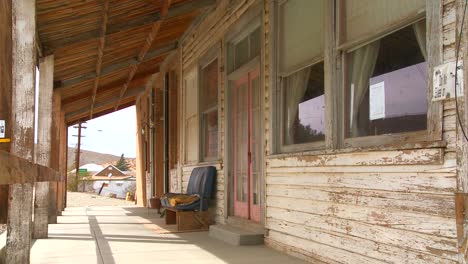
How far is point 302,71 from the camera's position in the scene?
4.79 meters

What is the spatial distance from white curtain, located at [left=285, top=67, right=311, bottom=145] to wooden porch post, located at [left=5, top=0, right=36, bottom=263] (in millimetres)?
2328

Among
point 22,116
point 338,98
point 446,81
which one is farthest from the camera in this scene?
point 22,116

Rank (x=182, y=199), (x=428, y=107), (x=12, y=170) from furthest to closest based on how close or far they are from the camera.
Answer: (x=182, y=199) < (x=428, y=107) < (x=12, y=170)

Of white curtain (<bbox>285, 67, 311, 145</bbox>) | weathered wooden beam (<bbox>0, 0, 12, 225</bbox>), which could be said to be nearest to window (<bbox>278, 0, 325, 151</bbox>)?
A: white curtain (<bbox>285, 67, 311, 145</bbox>)

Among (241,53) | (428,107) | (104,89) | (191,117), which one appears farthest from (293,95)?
(104,89)

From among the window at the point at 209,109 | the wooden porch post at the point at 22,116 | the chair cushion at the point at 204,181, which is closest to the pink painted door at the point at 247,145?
the chair cushion at the point at 204,181

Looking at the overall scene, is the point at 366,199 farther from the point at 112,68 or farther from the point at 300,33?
the point at 112,68

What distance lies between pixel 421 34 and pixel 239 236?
9.97 feet

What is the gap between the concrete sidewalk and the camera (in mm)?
4797

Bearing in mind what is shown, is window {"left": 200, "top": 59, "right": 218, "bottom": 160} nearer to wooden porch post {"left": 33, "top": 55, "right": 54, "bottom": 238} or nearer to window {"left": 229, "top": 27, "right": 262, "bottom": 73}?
window {"left": 229, "top": 27, "right": 262, "bottom": 73}

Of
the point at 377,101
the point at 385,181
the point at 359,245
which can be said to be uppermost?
the point at 377,101

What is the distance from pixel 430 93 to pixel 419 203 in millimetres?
647

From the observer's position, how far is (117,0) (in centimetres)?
582

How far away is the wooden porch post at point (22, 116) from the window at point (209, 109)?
143 inches
